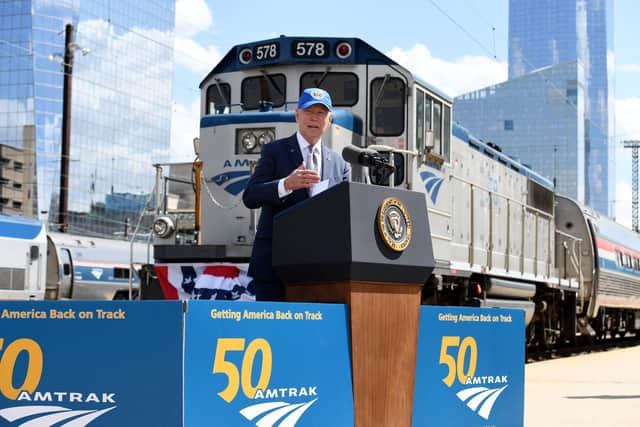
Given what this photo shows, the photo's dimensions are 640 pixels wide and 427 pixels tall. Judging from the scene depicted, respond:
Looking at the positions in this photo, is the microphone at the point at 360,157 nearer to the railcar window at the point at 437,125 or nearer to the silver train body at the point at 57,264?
the railcar window at the point at 437,125

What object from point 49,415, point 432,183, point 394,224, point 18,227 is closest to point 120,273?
point 18,227

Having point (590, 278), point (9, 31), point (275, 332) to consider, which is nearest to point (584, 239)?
point (590, 278)

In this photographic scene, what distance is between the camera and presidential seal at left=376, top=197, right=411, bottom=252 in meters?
3.43

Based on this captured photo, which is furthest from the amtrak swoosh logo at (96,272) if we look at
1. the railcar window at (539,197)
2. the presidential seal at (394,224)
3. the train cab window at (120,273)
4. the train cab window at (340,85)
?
the presidential seal at (394,224)

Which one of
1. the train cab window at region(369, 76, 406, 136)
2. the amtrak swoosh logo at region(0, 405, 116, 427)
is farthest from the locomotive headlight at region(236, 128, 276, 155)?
the amtrak swoosh logo at region(0, 405, 116, 427)

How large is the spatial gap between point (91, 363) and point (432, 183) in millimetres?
8574

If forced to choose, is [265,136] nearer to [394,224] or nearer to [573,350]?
[394,224]

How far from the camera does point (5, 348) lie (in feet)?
9.77

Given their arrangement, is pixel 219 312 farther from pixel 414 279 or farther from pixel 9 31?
pixel 9 31

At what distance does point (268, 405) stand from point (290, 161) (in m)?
1.55

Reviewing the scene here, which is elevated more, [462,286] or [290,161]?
[290,161]

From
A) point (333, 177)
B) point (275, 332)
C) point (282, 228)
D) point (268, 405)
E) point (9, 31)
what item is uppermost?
point (9, 31)

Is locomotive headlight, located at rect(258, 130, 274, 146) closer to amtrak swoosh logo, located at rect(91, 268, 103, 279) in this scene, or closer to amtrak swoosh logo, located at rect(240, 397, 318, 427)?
amtrak swoosh logo, located at rect(240, 397, 318, 427)

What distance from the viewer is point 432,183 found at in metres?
11.1
